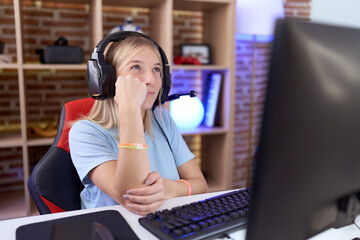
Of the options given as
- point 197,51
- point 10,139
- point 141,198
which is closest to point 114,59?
point 141,198

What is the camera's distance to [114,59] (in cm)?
122

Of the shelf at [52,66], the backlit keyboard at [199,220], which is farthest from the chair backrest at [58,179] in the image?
the shelf at [52,66]

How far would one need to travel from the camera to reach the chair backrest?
1057 mm

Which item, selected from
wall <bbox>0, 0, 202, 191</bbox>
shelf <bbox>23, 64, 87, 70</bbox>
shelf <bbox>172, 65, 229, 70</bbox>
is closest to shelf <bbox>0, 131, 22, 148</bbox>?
wall <bbox>0, 0, 202, 191</bbox>

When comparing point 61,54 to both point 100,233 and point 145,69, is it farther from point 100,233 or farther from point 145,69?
point 100,233

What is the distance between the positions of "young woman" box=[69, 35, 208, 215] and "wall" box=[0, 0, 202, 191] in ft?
3.92

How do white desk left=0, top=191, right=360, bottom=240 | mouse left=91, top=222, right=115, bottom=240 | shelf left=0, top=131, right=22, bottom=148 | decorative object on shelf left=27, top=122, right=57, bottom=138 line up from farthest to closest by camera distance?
decorative object on shelf left=27, top=122, right=57, bottom=138 < shelf left=0, top=131, right=22, bottom=148 < white desk left=0, top=191, right=360, bottom=240 < mouse left=91, top=222, right=115, bottom=240

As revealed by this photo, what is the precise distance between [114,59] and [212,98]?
4.31 feet

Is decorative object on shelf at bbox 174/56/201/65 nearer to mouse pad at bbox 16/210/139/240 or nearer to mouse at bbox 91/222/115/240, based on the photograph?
mouse pad at bbox 16/210/139/240

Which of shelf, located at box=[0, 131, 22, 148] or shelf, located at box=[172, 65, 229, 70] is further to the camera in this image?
shelf, located at box=[172, 65, 229, 70]

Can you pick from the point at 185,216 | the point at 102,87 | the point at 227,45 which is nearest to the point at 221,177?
the point at 227,45

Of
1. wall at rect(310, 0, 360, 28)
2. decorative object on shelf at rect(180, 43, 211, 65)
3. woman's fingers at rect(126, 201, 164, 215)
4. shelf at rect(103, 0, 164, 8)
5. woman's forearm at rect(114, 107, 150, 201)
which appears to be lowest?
woman's fingers at rect(126, 201, 164, 215)

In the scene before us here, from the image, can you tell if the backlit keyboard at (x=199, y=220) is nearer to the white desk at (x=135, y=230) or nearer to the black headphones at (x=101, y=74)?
the white desk at (x=135, y=230)

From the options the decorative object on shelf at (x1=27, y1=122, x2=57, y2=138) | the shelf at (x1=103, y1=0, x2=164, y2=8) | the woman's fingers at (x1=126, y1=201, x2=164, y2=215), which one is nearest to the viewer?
the woman's fingers at (x1=126, y1=201, x2=164, y2=215)
